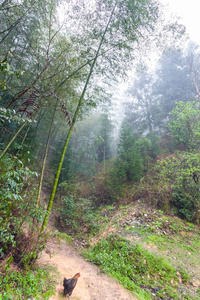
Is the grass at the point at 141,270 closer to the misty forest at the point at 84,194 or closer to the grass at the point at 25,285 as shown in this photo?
the misty forest at the point at 84,194

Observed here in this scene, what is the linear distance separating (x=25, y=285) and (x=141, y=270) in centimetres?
246

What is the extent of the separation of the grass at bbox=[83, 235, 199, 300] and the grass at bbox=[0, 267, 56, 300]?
151 centimetres

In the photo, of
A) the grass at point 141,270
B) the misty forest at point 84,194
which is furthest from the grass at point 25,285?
the grass at point 141,270

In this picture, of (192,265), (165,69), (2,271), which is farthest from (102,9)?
(165,69)

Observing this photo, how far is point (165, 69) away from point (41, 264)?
18016 millimetres

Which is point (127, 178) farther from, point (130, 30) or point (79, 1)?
point (79, 1)

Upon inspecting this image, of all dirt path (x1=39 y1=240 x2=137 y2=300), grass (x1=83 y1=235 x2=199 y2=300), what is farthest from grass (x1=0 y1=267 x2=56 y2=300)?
grass (x1=83 y1=235 x2=199 y2=300)

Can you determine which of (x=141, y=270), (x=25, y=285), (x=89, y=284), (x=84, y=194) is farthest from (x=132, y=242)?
(x=84, y=194)

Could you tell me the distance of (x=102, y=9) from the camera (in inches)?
141

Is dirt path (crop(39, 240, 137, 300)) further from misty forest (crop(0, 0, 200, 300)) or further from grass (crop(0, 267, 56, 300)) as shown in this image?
grass (crop(0, 267, 56, 300))

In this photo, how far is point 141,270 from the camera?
3.10 m

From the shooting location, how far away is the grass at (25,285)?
4.76ft

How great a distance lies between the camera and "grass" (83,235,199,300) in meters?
2.65

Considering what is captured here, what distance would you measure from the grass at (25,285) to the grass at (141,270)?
1.51 metres
